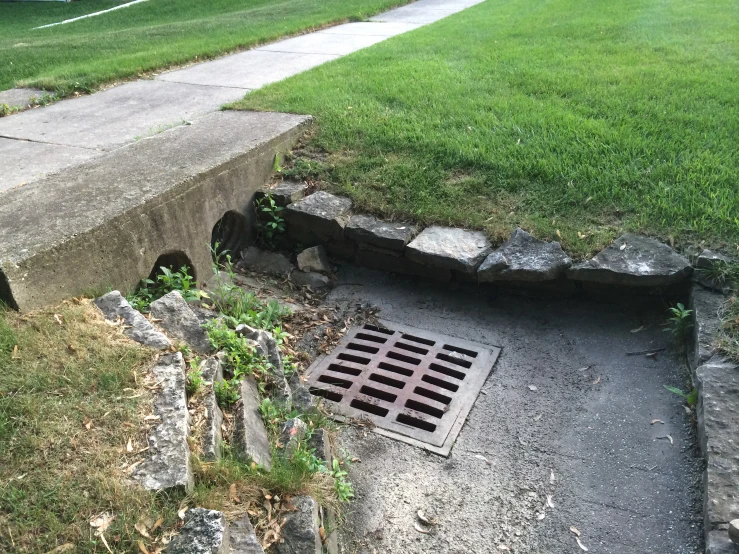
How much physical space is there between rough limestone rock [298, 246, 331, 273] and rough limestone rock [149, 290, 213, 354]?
1218 mm

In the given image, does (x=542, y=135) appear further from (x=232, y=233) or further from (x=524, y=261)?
(x=232, y=233)

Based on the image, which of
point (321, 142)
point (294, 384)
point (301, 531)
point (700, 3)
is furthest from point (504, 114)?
point (700, 3)

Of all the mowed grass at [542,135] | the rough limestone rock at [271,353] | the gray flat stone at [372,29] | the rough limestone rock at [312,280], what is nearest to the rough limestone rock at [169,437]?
the rough limestone rock at [271,353]

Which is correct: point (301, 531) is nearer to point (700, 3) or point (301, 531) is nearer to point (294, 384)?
point (294, 384)

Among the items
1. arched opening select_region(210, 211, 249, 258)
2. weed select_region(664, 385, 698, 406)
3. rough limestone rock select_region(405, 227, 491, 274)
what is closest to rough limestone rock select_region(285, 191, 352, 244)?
arched opening select_region(210, 211, 249, 258)

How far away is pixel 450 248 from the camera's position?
3912 mm

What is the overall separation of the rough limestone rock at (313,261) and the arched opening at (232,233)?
1.48ft

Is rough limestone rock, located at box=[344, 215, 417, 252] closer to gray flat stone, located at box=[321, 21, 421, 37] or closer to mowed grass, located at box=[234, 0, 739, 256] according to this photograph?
mowed grass, located at box=[234, 0, 739, 256]

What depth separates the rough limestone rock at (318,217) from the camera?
4.23 metres

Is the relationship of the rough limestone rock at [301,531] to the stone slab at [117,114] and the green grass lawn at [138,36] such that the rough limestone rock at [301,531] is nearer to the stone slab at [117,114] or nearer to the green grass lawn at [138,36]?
the stone slab at [117,114]

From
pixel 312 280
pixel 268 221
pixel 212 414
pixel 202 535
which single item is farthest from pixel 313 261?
pixel 202 535

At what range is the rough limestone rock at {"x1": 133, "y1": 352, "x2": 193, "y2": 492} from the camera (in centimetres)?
215

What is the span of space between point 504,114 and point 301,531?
155 inches

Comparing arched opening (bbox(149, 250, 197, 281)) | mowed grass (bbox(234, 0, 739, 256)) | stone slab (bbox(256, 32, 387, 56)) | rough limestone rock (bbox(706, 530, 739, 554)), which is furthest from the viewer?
stone slab (bbox(256, 32, 387, 56))
